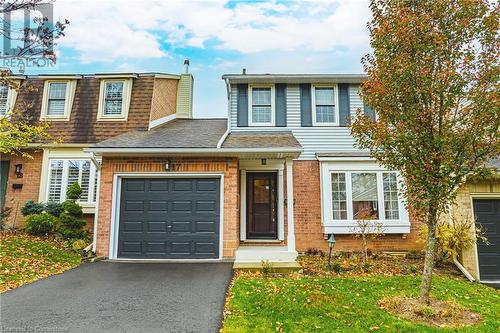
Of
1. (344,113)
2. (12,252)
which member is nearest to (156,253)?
(12,252)

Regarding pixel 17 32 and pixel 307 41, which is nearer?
pixel 17 32

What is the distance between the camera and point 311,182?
414 inches

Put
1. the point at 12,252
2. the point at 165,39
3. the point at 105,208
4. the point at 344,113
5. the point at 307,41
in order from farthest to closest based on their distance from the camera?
the point at 165,39 → the point at 307,41 → the point at 344,113 → the point at 105,208 → the point at 12,252

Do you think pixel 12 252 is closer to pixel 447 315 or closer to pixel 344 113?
pixel 447 315

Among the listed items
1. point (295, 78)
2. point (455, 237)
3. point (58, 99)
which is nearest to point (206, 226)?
point (295, 78)

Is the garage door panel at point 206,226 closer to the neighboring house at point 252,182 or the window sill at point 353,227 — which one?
the neighboring house at point 252,182

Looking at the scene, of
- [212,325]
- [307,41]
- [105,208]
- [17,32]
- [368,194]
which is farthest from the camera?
[307,41]

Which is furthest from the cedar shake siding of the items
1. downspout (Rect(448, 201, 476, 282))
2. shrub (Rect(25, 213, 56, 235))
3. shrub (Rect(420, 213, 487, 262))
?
downspout (Rect(448, 201, 476, 282))

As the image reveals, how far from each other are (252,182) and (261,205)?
84 centimetres

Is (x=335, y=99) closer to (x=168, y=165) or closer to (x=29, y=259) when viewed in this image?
(x=168, y=165)

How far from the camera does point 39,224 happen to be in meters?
9.95

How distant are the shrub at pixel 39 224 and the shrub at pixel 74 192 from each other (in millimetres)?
899

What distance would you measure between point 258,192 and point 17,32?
792cm

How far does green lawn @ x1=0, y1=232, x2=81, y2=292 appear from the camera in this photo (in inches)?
264
